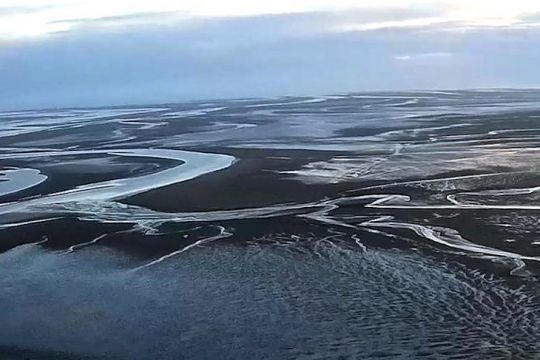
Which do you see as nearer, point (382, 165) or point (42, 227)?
point (42, 227)

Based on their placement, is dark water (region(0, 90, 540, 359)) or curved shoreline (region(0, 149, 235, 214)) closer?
dark water (region(0, 90, 540, 359))

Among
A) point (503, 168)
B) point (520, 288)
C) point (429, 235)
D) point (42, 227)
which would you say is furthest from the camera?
point (503, 168)

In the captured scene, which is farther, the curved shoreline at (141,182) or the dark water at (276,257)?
the curved shoreline at (141,182)

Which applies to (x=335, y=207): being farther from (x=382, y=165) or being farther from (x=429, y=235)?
(x=382, y=165)

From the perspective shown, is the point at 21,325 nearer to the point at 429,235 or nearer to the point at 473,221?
the point at 429,235

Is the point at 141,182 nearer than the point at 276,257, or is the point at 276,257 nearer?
the point at 276,257

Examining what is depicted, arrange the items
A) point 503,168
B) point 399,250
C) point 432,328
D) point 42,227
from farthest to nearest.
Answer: point 503,168, point 42,227, point 399,250, point 432,328

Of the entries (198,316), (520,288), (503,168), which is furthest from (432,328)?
(503,168)
